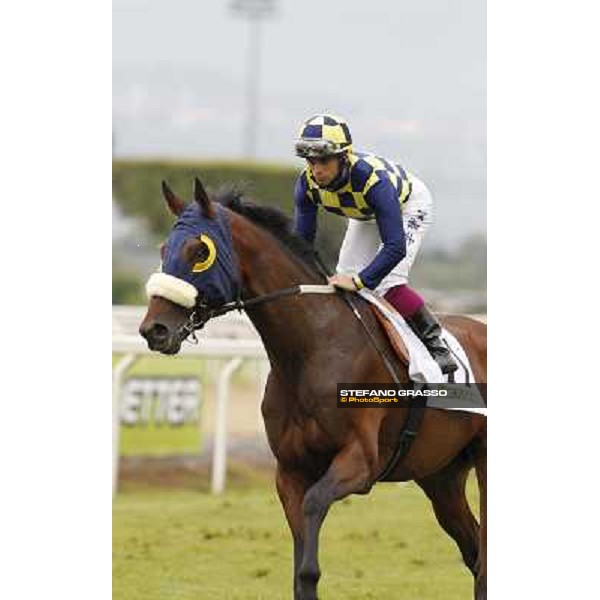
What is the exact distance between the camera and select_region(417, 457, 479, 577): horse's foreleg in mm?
4957

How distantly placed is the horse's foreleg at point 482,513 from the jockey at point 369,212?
1.30ft

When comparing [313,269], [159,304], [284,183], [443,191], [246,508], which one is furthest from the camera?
[284,183]

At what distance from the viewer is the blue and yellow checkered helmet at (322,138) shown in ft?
14.2

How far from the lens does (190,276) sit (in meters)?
4.10

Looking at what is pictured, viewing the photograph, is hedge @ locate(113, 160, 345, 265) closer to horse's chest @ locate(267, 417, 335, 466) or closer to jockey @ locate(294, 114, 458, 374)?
jockey @ locate(294, 114, 458, 374)

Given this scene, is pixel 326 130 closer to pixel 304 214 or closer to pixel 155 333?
pixel 304 214

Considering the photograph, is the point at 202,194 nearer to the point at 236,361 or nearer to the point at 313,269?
the point at 313,269

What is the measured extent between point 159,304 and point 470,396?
3.98ft

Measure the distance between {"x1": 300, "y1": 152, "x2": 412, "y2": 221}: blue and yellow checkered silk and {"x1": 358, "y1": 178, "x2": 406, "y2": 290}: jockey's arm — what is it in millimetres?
32

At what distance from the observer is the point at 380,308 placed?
449cm

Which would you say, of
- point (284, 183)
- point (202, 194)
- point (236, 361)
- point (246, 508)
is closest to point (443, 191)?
point (236, 361)

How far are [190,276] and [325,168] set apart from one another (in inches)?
23.5

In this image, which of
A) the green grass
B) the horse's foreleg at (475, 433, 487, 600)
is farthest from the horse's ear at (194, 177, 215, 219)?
the green grass

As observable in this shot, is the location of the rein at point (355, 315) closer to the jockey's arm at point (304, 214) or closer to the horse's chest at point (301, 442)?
the jockey's arm at point (304, 214)
